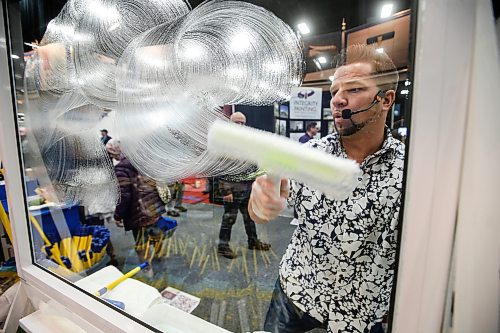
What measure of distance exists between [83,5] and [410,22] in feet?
3.64

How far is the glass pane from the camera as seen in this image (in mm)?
555

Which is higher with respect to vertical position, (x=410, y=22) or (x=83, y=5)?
(x=83, y=5)

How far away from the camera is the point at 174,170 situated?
Result: 92 cm

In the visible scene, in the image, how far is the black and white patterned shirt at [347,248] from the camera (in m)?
0.55

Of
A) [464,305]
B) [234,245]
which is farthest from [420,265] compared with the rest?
[234,245]

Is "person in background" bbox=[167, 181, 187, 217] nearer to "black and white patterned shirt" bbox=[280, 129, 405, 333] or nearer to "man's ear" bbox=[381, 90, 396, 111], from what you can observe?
"black and white patterned shirt" bbox=[280, 129, 405, 333]

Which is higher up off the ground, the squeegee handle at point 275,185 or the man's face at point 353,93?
the man's face at point 353,93

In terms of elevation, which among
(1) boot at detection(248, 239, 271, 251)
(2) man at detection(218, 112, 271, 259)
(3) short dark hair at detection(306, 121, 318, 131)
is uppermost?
(3) short dark hair at detection(306, 121, 318, 131)

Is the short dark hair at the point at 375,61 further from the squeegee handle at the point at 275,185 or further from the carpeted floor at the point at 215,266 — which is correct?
the carpeted floor at the point at 215,266

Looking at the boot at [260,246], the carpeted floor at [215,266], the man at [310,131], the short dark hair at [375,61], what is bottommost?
the carpeted floor at [215,266]

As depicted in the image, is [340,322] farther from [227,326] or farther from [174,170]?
[174,170]

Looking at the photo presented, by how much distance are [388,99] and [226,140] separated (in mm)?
340

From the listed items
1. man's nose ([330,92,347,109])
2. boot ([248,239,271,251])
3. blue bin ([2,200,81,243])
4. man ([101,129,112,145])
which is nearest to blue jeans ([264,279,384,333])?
boot ([248,239,271,251])

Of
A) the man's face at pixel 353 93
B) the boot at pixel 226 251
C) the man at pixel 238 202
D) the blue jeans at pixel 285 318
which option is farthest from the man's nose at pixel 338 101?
the boot at pixel 226 251
